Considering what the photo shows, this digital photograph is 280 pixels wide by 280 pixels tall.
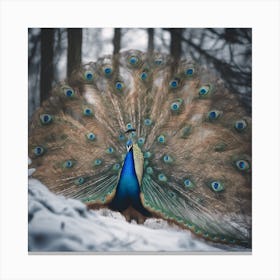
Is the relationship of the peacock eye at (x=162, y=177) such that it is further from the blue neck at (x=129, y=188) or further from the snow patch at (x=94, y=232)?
the snow patch at (x=94, y=232)

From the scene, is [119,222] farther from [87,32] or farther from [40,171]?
[87,32]

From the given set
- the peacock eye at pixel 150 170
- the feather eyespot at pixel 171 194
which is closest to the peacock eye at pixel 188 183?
the feather eyespot at pixel 171 194

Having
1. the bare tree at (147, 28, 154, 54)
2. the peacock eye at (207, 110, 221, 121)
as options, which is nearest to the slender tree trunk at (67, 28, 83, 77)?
the bare tree at (147, 28, 154, 54)

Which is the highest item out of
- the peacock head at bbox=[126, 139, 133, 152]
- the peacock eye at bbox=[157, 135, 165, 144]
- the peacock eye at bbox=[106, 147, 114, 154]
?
the peacock eye at bbox=[157, 135, 165, 144]

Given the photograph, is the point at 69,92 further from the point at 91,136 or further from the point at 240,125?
the point at 240,125

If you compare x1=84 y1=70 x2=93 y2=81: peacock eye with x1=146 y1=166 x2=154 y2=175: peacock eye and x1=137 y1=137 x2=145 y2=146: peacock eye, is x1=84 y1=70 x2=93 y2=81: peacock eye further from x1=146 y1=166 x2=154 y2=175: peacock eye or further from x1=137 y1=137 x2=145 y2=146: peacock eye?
x1=146 y1=166 x2=154 y2=175: peacock eye
